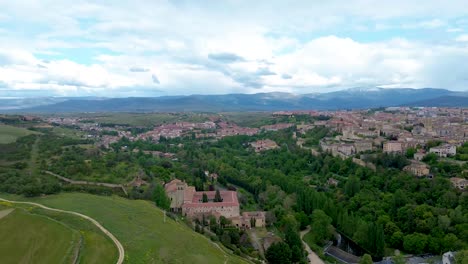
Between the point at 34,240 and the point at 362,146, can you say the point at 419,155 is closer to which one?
the point at 362,146

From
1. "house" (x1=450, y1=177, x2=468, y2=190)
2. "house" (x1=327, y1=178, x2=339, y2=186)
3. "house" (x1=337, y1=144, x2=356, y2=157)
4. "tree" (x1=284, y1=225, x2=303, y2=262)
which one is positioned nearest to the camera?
"tree" (x1=284, y1=225, x2=303, y2=262)

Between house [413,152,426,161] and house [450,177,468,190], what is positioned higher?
house [413,152,426,161]

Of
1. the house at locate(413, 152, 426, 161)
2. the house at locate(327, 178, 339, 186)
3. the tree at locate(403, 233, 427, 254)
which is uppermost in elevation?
the house at locate(413, 152, 426, 161)

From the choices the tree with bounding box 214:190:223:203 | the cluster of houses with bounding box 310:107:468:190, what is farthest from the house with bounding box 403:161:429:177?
the tree with bounding box 214:190:223:203

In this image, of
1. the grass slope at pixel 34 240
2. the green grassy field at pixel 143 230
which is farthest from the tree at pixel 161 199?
the grass slope at pixel 34 240

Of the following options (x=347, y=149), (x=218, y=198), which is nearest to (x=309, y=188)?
(x=218, y=198)

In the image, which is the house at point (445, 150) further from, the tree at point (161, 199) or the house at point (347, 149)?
the tree at point (161, 199)

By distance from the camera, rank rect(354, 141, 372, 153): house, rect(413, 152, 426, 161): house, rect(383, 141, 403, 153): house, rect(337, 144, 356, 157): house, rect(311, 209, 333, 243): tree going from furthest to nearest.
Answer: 1. rect(354, 141, 372, 153): house
2. rect(337, 144, 356, 157): house
3. rect(383, 141, 403, 153): house
4. rect(413, 152, 426, 161): house
5. rect(311, 209, 333, 243): tree

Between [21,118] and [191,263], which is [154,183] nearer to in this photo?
[191,263]

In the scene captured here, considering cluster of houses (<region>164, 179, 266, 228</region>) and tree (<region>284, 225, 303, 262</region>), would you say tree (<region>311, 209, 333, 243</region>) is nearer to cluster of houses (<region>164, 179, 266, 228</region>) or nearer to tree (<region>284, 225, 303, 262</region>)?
tree (<region>284, 225, 303, 262</region>)
